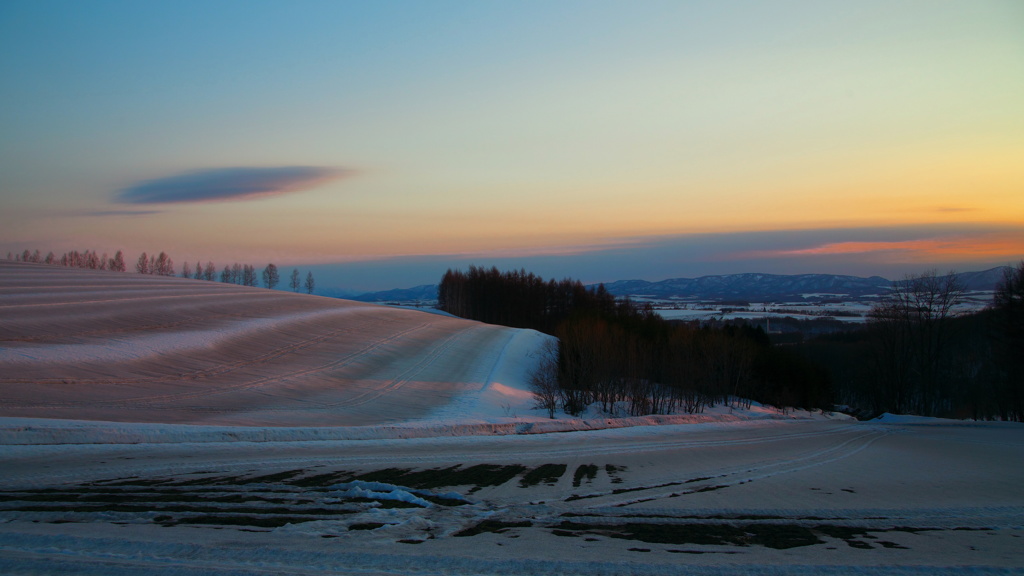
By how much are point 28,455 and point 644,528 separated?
11404mm

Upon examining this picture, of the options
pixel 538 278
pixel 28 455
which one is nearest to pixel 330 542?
pixel 28 455

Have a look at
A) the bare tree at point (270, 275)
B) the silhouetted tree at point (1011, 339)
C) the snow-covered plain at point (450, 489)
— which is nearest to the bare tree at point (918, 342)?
the silhouetted tree at point (1011, 339)

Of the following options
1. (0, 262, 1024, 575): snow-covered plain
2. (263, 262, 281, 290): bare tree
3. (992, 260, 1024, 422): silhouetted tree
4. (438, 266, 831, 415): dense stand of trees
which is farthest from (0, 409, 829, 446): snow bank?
(263, 262, 281, 290): bare tree

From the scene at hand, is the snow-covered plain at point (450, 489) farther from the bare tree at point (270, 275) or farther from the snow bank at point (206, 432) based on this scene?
the bare tree at point (270, 275)

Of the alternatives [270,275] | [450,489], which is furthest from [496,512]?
[270,275]

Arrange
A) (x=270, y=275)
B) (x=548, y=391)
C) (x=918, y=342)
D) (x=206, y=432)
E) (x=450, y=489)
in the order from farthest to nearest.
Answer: (x=270, y=275) < (x=918, y=342) < (x=548, y=391) < (x=206, y=432) < (x=450, y=489)

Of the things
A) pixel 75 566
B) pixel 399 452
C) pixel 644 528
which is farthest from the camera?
pixel 399 452

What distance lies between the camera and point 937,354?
47.0 metres

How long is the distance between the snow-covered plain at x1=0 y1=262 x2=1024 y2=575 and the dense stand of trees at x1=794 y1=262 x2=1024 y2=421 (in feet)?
69.3

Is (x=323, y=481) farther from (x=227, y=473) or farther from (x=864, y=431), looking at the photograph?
(x=864, y=431)

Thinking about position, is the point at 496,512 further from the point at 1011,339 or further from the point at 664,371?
the point at 1011,339

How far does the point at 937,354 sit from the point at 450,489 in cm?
5110

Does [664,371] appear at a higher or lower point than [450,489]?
lower

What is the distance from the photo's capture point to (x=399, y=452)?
13008 millimetres
